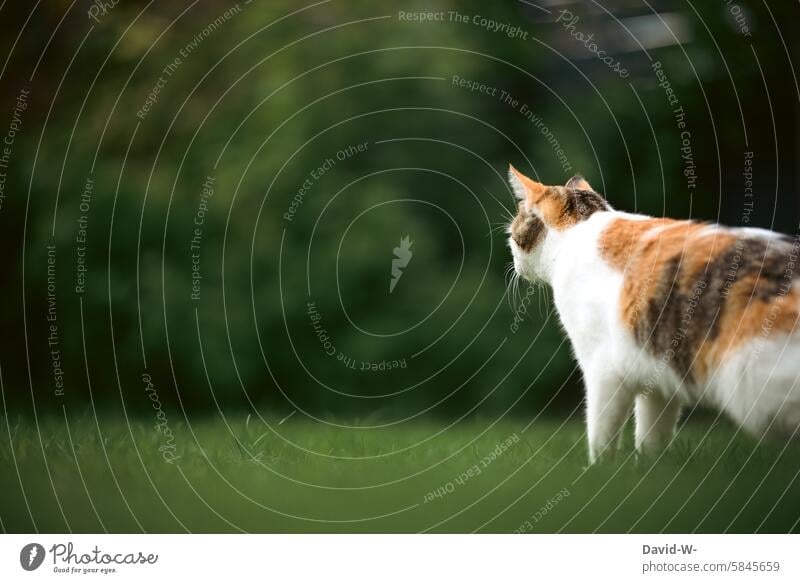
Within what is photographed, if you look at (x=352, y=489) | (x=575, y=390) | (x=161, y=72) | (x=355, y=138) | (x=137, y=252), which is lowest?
(x=575, y=390)

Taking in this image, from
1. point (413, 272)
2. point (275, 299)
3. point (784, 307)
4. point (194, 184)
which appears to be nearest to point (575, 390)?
point (413, 272)

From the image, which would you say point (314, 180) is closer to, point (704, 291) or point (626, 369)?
point (626, 369)

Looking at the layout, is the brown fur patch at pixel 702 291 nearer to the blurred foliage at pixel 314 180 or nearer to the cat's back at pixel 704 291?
the cat's back at pixel 704 291

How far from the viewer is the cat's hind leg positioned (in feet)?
11.1

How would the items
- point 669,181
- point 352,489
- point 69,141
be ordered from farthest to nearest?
point 69,141 → point 669,181 → point 352,489

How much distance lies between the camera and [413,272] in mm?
5664

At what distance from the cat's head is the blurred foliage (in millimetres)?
1774

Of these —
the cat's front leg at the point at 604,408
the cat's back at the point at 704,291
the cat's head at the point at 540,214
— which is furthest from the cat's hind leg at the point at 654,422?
the cat's head at the point at 540,214

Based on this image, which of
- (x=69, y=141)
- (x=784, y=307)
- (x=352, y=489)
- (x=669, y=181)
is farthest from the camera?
(x=69, y=141)

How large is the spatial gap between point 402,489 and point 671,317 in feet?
3.16

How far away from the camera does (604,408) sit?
10.6 ft

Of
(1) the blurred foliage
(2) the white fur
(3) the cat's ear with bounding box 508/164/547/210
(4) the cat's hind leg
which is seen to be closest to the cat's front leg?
(2) the white fur

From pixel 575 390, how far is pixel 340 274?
1.51 meters

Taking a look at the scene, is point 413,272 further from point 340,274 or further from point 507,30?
point 507,30
